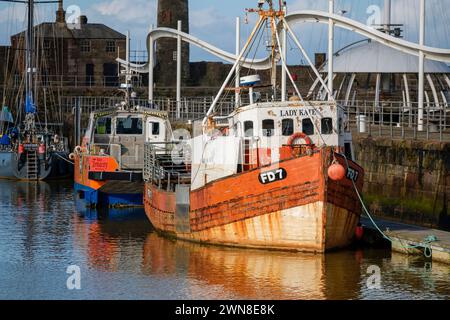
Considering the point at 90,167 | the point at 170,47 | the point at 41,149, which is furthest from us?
the point at 170,47

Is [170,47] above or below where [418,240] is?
above

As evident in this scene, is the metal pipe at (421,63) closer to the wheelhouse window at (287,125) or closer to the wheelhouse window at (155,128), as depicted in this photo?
the wheelhouse window at (155,128)

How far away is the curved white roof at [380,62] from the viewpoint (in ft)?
136

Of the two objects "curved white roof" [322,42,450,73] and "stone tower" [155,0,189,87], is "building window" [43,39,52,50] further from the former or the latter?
"curved white roof" [322,42,450,73]

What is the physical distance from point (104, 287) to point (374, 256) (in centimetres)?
648

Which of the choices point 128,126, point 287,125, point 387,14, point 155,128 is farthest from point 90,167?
point 387,14

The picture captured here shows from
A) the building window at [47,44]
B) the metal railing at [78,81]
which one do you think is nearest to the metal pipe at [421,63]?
the metal railing at [78,81]

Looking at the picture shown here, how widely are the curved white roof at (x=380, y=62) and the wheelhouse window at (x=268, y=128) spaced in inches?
649

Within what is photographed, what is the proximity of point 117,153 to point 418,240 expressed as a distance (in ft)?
43.2

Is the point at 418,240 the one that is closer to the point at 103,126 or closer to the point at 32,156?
the point at 103,126

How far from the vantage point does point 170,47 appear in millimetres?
68875

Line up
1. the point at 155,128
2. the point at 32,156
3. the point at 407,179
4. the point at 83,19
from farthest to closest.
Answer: the point at 83,19 < the point at 32,156 < the point at 155,128 < the point at 407,179

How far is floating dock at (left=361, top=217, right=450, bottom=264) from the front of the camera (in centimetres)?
2362
